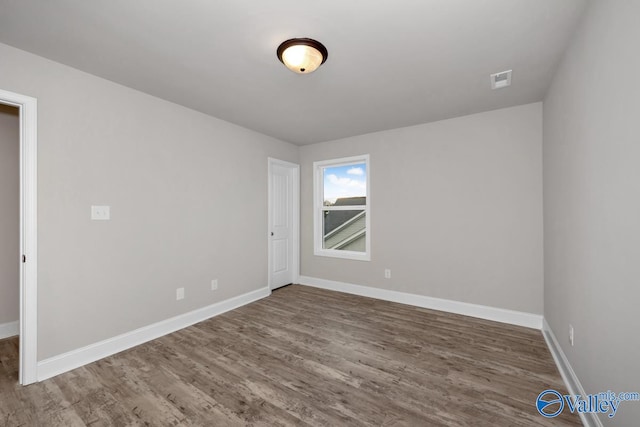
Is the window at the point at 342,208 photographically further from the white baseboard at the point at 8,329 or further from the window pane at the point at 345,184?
the white baseboard at the point at 8,329

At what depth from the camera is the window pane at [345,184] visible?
14.5ft

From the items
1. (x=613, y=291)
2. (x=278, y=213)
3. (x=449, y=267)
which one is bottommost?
(x=449, y=267)

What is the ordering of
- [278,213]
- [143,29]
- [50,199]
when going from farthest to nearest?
[278,213], [50,199], [143,29]

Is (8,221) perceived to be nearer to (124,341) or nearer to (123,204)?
(123,204)

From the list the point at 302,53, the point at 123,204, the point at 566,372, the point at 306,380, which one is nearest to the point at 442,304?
the point at 566,372

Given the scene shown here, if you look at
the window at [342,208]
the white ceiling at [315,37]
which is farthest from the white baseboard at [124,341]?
the white ceiling at [315,37]

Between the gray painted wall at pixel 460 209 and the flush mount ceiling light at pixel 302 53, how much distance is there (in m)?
2.27

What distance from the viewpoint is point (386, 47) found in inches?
78.6

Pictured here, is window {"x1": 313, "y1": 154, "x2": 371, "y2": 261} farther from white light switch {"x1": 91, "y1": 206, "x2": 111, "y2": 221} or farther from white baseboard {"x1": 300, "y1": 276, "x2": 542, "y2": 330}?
white light switch {"x1": 91, "y1": 206, "x2": 111, "y2": 221}

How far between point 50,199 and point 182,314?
5.54ft

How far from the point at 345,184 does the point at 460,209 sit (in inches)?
72.0

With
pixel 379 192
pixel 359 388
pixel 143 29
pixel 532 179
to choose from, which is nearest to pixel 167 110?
pixel 143 29

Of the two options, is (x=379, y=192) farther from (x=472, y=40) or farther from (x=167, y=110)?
(x=167, y=110)

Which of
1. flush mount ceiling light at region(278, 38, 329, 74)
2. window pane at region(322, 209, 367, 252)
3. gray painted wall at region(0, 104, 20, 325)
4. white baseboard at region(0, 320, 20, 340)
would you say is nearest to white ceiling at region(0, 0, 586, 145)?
flush mount ceiling light at region(278, 38, 329, 74)
